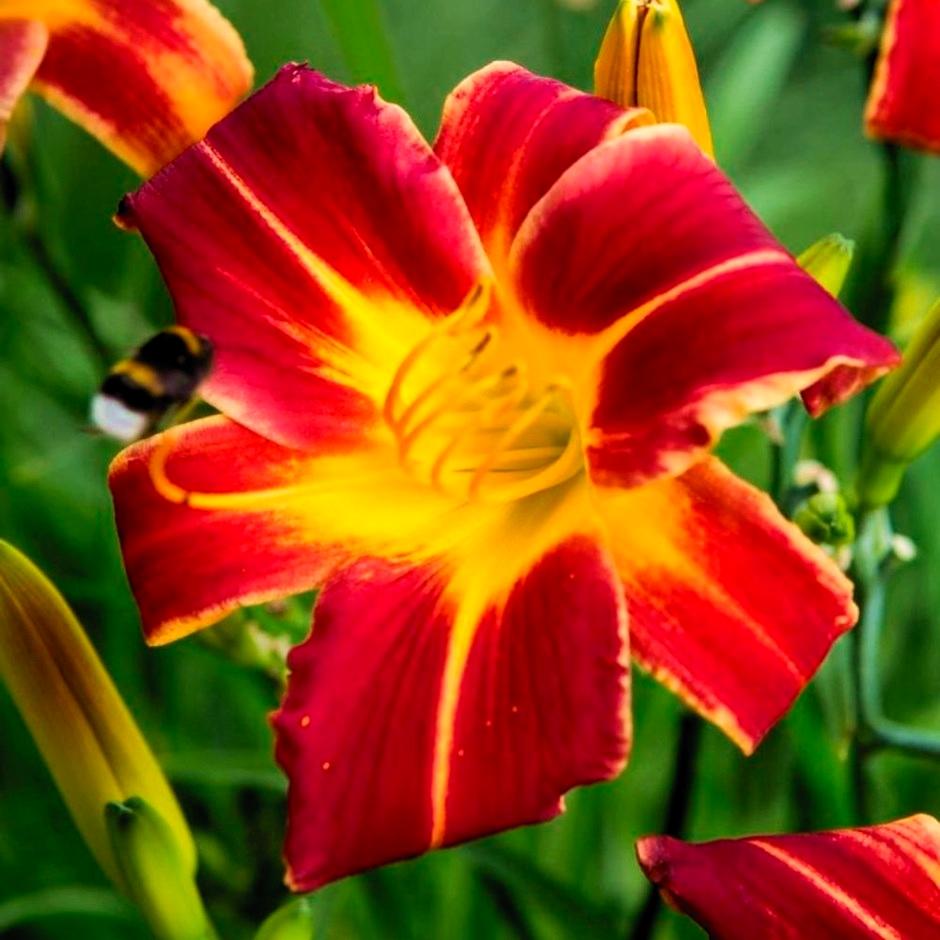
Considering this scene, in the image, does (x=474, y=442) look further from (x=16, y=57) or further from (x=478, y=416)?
(x=16, y=57)

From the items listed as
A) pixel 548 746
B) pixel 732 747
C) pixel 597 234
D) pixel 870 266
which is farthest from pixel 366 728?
pixel 732 747

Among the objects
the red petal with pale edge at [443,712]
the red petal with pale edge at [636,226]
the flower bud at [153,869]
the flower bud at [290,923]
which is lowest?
the flower bud at [290,923]

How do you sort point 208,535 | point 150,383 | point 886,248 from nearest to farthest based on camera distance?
point 150,383 < point 208,535 < point 886,248

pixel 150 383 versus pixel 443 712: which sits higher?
pixel 150 383

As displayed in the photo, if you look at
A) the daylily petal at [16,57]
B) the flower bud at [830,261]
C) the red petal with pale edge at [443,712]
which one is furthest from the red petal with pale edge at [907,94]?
the daylily petal at [16,57]

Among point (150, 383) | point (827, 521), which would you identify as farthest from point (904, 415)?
point (150, 383)

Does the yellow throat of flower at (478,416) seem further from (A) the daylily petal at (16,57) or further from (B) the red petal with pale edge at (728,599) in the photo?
(A) the daylily petal at (16,57)
